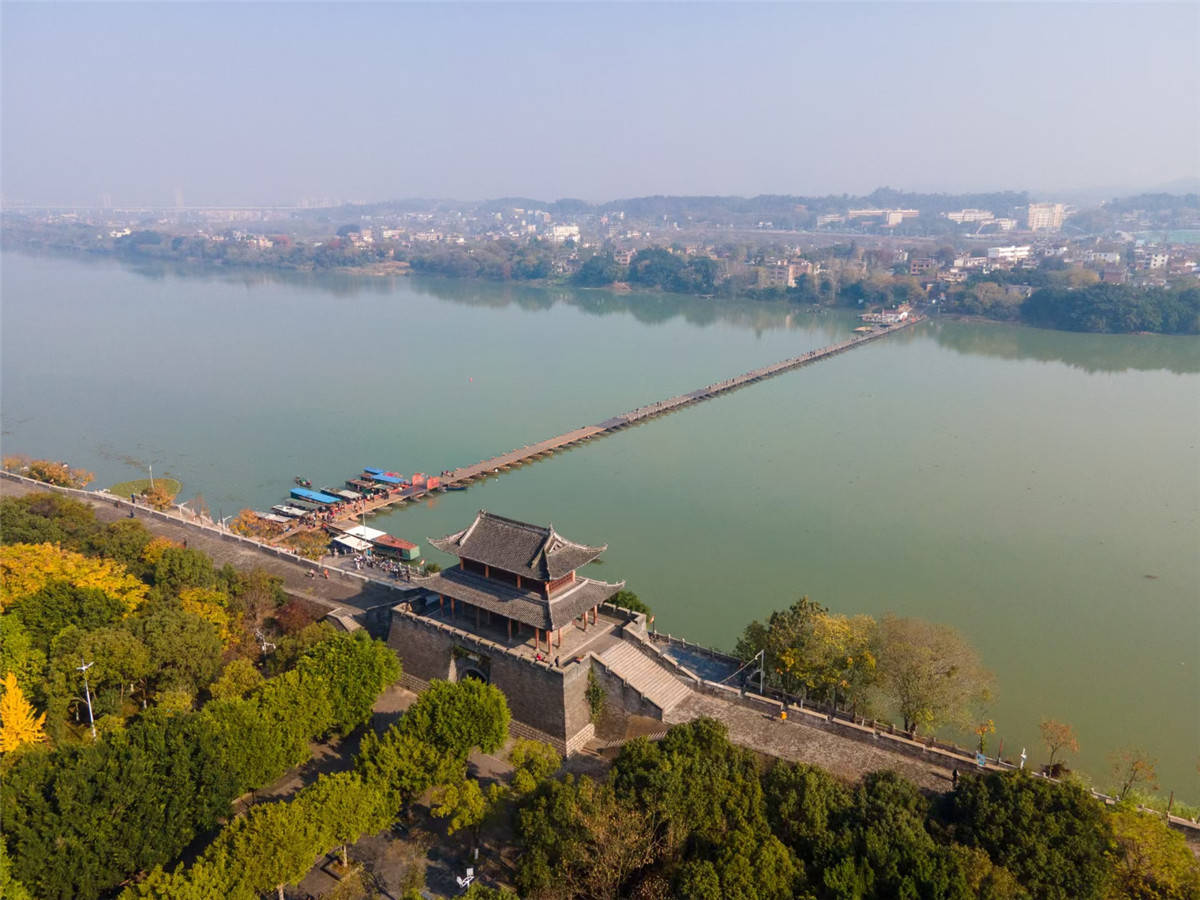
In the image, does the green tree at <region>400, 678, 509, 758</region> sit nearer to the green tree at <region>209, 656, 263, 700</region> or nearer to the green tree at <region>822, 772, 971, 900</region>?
the green tree at <region>209, 656, 263, 700</region>

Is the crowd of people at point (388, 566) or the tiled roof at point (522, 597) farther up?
the tiled roof at point (522, 597)

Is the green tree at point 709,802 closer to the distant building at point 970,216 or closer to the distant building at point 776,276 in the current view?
the distant building at point 776,276

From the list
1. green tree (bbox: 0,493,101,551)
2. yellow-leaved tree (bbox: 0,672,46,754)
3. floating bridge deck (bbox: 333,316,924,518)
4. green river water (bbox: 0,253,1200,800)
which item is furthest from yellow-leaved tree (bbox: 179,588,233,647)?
floating bridge deck (bbox: 333,316,924,518)

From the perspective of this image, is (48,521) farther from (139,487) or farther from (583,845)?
(583,845)

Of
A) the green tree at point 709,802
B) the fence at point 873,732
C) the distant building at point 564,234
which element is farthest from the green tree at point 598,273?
the green tree at point 709,802

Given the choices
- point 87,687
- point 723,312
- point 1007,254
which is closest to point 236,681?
point 87,687

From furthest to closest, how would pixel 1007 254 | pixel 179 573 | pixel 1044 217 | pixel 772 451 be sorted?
1. pixel 1044 217
2. pixel 1007 254
3. pixel 772 451
4. pixel 179 573

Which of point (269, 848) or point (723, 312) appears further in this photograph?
point (723, 312)

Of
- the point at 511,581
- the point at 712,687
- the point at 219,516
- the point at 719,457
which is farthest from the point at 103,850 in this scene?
the point at 719,457
